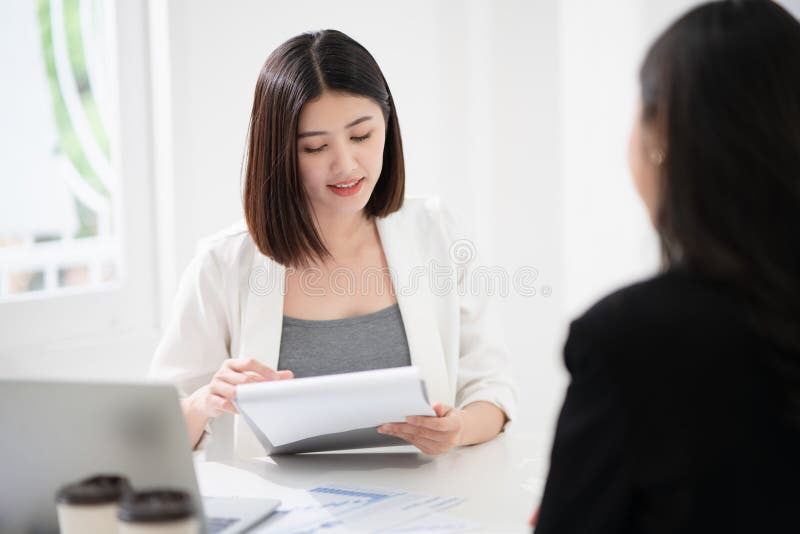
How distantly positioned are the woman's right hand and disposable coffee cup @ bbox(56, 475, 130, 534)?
0.54 m

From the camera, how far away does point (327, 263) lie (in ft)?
6.85

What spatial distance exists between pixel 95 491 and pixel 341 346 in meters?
0.96

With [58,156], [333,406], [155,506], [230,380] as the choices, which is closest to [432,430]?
[333,406]

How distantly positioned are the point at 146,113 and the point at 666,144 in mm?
2241

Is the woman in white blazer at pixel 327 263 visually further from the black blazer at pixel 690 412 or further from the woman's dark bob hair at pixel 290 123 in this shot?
the black blazer at pixel 690 412

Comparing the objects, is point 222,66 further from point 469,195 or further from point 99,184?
point 469,195

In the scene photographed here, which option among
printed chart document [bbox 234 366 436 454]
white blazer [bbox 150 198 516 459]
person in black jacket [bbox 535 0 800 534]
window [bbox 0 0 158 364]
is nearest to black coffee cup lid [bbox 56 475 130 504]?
printed chart document [bbox 234 366 436 454]

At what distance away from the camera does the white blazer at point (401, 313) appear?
1.98 metres

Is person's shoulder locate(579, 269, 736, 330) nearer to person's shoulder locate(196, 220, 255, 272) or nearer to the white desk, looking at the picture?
the white desk

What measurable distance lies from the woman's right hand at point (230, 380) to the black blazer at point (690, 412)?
84cm

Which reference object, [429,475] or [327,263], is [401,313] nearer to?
[327,263]

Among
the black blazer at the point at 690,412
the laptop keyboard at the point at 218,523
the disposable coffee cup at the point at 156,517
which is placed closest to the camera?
the black blazer at the point at 690,412

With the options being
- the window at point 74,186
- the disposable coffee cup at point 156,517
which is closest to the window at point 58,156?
the window at point 74,186

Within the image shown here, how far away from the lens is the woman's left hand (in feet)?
5.52
